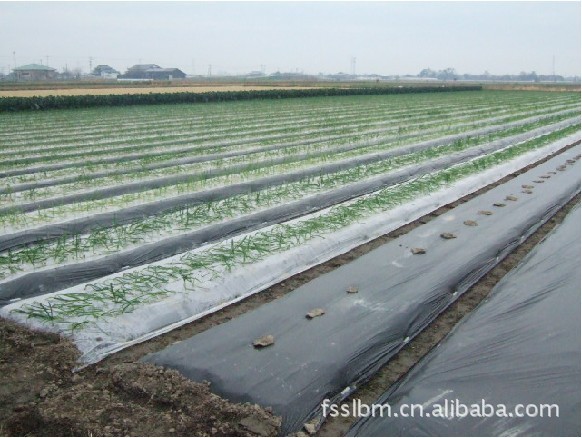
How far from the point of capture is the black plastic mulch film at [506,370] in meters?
2.95

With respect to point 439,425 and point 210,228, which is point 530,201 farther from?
point 439,425

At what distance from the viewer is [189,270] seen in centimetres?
499

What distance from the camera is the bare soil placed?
9.79 ft

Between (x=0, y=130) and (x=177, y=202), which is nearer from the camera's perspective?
(x=177, y=202)

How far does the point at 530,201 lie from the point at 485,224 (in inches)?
61.8

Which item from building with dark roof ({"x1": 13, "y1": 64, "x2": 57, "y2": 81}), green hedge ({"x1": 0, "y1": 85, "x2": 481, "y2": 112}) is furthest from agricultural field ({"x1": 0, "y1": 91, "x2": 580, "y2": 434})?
building with dark roof ({"x1": 13, "y1": 64, "x2": 57, "y2": 81})

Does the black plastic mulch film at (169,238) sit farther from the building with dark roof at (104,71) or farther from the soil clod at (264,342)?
the building with dark roof at (104,71)

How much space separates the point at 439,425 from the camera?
2.93m

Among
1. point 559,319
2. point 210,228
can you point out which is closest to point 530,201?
point 559,319

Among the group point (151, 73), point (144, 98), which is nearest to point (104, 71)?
point (151, 73)

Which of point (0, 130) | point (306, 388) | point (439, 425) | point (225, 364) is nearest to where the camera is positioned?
point (439, 425)

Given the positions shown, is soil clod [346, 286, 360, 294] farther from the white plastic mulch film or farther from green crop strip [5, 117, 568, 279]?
green crop strip [5, 117, 568, 279]

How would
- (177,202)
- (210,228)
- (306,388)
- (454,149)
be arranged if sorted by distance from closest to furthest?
(306,388), (210,228), (177,202), (454,149)

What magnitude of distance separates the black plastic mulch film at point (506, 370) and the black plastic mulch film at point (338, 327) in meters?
0.32
